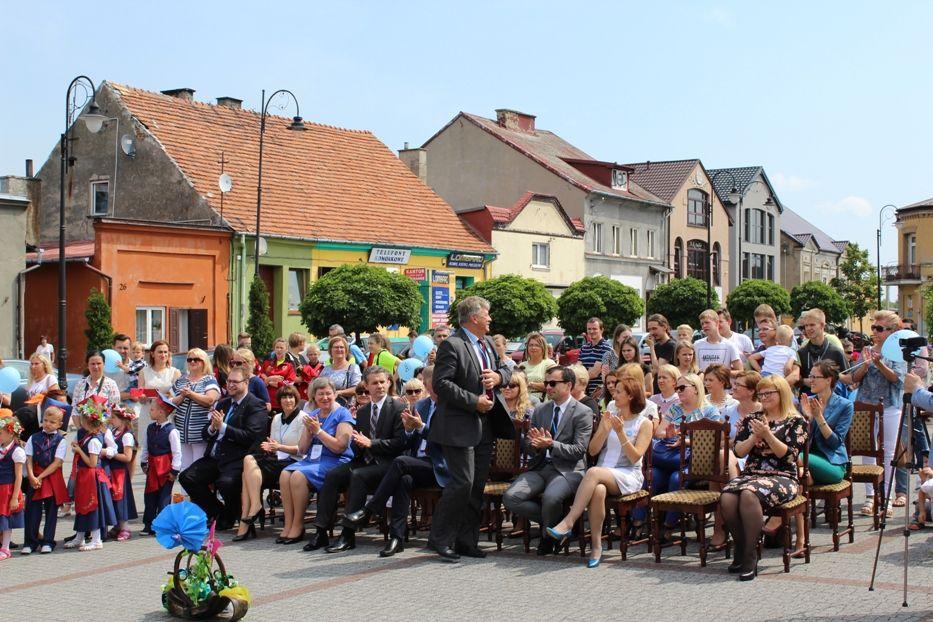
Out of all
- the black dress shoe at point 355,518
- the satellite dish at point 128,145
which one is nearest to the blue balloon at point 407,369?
the black dress shoe at point 355,518

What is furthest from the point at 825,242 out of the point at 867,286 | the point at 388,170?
the point at 388,170

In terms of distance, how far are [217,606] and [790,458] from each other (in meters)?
4.48

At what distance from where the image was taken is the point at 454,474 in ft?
31.6

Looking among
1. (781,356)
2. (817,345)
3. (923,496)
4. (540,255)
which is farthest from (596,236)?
(923,496)

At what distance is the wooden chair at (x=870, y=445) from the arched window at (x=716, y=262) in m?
56.8

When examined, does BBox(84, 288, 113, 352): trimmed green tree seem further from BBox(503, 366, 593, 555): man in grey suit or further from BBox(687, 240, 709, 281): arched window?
BBox(687, 240, 709, 281): arched window

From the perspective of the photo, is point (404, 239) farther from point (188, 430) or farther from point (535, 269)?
point (188, 430)

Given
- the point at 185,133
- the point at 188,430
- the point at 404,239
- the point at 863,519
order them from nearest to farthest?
the point at 863,519
the point at 188,430
the point at 185,133
the point at 404,239

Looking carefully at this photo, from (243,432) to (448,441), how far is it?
265cm

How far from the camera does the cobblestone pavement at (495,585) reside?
766 cm

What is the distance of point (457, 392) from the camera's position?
9.40 metres

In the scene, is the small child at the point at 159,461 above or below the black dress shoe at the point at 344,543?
above

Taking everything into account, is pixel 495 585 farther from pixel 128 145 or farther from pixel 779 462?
pixel 128 145

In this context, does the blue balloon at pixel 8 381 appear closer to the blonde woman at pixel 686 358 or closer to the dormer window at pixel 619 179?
→ the blonde woman at pixel 686 358
